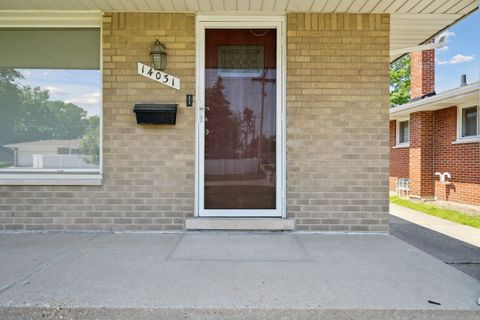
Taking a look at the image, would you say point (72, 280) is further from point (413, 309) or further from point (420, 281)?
point (420, 281)

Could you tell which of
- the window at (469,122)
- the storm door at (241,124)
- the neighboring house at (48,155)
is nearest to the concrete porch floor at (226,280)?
the storm door at (241,124)

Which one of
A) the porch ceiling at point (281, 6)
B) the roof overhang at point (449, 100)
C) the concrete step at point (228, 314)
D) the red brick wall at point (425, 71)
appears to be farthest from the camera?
the red brick wall at point (425, 71)

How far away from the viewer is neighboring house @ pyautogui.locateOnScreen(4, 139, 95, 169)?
4391 mm

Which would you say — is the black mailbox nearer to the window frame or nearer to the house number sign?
the house number sign

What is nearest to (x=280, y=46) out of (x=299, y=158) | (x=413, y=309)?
(x=299, y=158)

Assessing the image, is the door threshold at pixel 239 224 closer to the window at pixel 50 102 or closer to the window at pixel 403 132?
the window at pixel 50 102

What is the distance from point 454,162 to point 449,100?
189 cm

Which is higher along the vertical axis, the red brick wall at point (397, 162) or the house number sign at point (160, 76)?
the house number sign at point (160, 76)

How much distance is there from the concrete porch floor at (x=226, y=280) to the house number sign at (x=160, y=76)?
1866 mm

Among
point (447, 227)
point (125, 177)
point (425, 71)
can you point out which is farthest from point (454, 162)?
point (125, 177)

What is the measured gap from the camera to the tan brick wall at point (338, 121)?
4238 mm

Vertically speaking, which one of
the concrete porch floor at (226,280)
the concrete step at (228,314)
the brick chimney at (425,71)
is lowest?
the concrete step at (228,314)

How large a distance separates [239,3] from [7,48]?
9.92 ft

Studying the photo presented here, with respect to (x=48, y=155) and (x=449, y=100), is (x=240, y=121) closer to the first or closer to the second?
(x=48, y=155)
